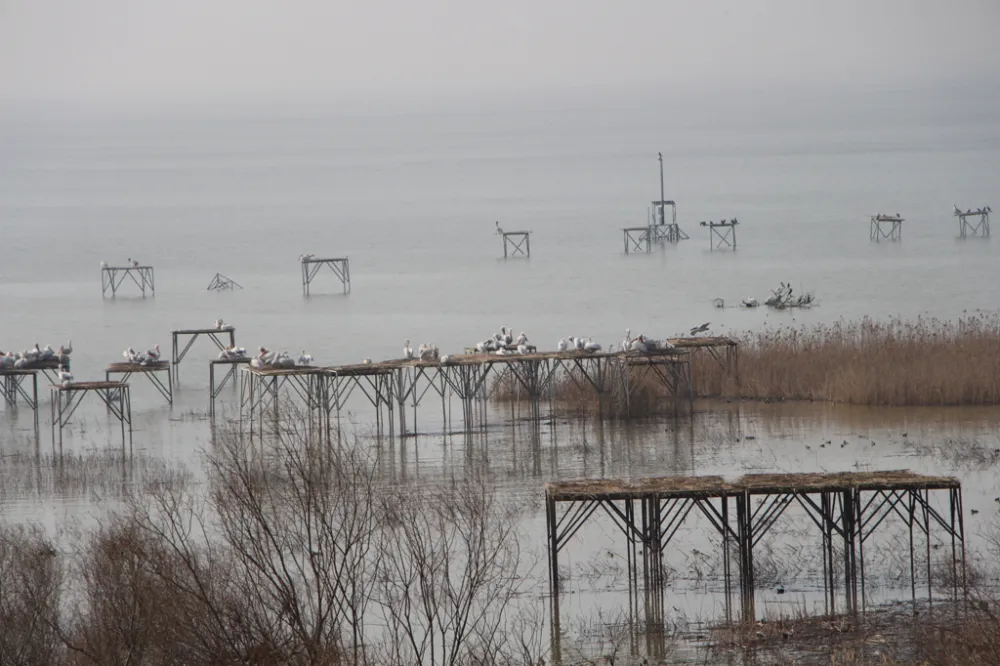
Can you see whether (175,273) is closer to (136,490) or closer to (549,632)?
(136,490)

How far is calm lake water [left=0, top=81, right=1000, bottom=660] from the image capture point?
27.5 meters

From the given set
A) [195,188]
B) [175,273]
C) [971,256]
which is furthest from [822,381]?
[195,188]

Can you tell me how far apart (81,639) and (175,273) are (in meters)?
70.7

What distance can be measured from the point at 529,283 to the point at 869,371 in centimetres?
4138

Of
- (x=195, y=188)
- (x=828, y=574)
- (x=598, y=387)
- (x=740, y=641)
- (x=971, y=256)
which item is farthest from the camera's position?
→ (x=195, y=188)

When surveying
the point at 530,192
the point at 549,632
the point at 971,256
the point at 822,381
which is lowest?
the point at 549,632

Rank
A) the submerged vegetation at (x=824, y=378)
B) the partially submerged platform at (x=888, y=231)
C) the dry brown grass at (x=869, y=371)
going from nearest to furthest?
the dry brown grass at (x=869, y=371), the submerged vegetation at (x=824, y=378), the partially submerged platform at (x=888, y=231)

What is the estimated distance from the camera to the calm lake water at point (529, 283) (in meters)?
27.5

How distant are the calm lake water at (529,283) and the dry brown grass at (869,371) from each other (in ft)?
3.07

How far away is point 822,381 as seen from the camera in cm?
3381

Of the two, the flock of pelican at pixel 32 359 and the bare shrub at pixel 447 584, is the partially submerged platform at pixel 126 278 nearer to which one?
the flock of pelican at pixel 32 359

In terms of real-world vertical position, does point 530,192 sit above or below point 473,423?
above

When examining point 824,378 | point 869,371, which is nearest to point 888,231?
point 824,378

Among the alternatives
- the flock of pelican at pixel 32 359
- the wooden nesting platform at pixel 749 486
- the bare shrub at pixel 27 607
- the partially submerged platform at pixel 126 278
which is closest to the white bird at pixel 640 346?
the flock of pelican at pixel 32 359
